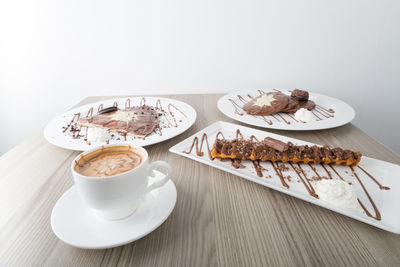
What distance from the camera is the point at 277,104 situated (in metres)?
1.42

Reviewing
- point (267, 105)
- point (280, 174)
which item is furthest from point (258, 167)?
point (267, 105)

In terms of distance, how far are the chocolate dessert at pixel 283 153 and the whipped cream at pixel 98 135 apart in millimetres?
535

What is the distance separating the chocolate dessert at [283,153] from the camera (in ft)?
2.86

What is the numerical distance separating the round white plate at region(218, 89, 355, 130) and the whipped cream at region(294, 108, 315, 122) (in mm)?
31

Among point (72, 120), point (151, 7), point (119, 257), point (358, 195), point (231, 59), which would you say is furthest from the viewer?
point (231, 59)

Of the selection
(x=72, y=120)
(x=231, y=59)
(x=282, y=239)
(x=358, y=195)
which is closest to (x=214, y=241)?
(x=282, y=239)

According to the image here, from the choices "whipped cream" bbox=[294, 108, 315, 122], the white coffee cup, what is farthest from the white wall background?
the white coffee cup

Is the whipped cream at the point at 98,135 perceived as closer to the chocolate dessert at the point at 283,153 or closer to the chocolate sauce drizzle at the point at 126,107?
the chocolate sauce drizzle at the point at 126,107

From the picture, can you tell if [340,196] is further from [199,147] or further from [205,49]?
[205,49]

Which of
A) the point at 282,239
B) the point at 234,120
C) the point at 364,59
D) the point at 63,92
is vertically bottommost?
the point at 63,92

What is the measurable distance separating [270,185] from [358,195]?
264mm

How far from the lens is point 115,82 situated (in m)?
2.18

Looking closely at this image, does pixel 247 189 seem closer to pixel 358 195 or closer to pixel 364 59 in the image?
pixel 358 195

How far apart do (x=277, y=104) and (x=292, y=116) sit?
11 cm
